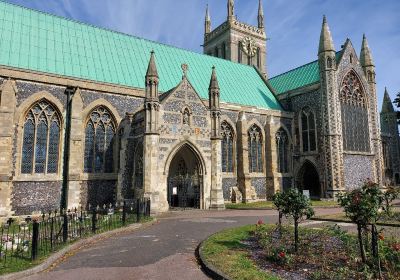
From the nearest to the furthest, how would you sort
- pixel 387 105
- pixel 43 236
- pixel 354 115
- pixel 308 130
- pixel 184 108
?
pixel 43 236 < pixel 184 108 < pixel 308 130 < pixel 354 115 < pixel 387 105

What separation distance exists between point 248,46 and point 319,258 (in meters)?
41.4

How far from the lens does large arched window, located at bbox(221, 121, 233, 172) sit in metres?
28.3

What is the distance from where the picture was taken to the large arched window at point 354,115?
3119 centimetres

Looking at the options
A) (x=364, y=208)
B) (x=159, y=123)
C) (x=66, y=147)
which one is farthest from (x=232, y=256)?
(x=66, y=147)

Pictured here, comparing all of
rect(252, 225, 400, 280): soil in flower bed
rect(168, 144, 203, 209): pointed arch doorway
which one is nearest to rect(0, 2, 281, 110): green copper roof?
rect(168, 144, 203, 209): pointed arch doorway

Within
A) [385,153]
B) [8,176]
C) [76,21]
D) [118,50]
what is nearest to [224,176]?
[118,50]

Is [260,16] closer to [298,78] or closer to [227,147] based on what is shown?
[298,78]

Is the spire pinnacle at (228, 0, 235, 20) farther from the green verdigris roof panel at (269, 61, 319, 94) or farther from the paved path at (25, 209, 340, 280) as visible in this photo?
the paved path at (25, 209, 340, 280)

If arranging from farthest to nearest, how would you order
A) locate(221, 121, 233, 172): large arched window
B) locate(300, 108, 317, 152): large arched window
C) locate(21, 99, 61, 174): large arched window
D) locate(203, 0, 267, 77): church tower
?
1. locate(203, 0, 267, 77): church tower
2. locate(300, 108, 317, 152): large arched window
3. locate(221, 121, 233, 172): large arched window
4. locate(21, 99, 61, 174): large arched window

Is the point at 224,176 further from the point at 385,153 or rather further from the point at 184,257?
the point at 385,153

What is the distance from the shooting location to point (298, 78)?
117ft

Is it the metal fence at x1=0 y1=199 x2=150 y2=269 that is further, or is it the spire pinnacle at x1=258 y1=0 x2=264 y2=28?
the spire pinnacle at x1=258 y1=0 x2=264 y2=28

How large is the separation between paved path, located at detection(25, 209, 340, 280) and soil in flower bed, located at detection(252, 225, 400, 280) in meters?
1.95

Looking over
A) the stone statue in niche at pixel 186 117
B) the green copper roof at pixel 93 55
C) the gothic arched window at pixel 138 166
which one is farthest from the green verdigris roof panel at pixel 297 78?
the gothic arched window at pixel 138 166
